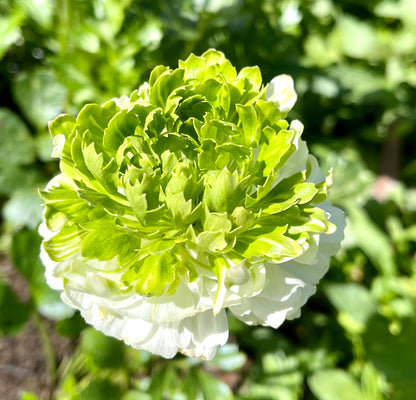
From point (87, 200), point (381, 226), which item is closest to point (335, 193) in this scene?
point (381, 226)

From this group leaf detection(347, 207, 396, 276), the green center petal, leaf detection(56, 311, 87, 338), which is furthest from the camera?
leaf detection(347, 207, 396, 276)

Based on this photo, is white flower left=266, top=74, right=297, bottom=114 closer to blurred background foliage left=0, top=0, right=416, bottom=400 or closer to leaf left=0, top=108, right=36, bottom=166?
blurred background foliage left=0, top=0, right=416, bottom=400

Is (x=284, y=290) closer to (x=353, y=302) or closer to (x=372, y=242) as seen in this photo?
A: (x=353, y=302)

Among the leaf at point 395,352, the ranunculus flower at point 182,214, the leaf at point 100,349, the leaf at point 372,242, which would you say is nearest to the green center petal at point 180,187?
the ranunculus flower at point 182,214

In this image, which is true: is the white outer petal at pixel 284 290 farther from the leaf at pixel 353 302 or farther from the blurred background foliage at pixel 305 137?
the leaf at pixel 353 302

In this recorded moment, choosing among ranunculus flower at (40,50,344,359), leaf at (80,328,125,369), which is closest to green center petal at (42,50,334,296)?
ranunculus flower at (40,50,344,359)

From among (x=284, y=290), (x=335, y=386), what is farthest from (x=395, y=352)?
(x=284, y=290)

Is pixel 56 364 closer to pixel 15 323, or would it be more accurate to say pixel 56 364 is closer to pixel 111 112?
pixel 15 323
